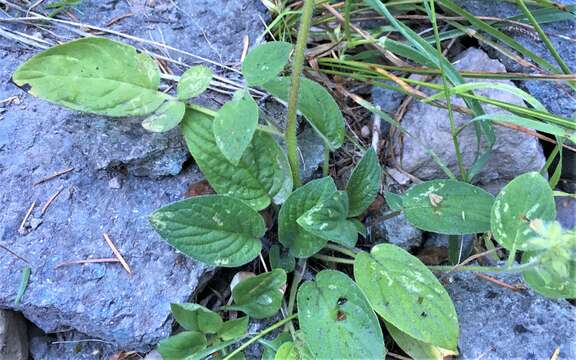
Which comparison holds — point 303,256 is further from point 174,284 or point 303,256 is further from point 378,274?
point 174,284

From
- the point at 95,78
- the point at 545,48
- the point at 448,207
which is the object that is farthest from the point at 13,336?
the point at 545,48

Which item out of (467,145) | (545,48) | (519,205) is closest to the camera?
(519,205)

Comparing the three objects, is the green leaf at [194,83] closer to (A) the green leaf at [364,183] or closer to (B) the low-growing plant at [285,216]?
(B) the low-growing plant at [285,216]

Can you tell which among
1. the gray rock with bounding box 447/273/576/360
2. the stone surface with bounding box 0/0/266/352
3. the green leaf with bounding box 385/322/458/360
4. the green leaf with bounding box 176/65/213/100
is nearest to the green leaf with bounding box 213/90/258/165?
the green leaf with bounding box 176/65/213/100

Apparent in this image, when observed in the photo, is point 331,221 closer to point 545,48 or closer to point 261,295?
point 261,295

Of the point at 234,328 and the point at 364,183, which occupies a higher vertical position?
the point at 364,183

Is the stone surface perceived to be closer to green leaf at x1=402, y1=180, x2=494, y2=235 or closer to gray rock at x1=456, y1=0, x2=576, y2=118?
green leaf at x1=402, y1=180, x2=494, y2=235

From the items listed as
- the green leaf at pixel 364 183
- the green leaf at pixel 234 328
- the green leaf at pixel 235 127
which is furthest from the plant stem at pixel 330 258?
the green leaf at pixel 235 127
